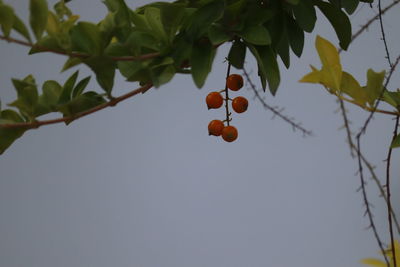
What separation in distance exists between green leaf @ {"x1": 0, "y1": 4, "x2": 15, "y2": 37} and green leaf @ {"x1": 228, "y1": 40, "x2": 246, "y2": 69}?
104 mm

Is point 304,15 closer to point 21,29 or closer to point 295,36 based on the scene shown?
point 295,36

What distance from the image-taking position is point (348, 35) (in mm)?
263

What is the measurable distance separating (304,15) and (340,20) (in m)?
0.02

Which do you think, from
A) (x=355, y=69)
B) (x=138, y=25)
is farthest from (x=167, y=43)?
(x=355, y=69)

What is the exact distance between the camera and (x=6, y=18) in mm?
173

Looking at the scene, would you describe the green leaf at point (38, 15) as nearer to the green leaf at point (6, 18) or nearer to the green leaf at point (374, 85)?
the green leaf at point (6, 18)

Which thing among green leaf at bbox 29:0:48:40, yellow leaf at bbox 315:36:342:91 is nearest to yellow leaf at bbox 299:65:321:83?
yellow leaf at bbox 315:36:342:91

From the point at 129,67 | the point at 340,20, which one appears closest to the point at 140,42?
the point at 129,67

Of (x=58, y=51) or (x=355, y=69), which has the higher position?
(x=355, y=69)

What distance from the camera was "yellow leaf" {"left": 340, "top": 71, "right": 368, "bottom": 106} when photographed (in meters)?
0.20

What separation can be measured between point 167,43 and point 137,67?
0.07 feet

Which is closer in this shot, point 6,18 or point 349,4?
point 6,18

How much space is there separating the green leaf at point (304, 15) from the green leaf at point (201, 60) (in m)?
0.07

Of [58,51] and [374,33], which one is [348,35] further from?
[374,33]
